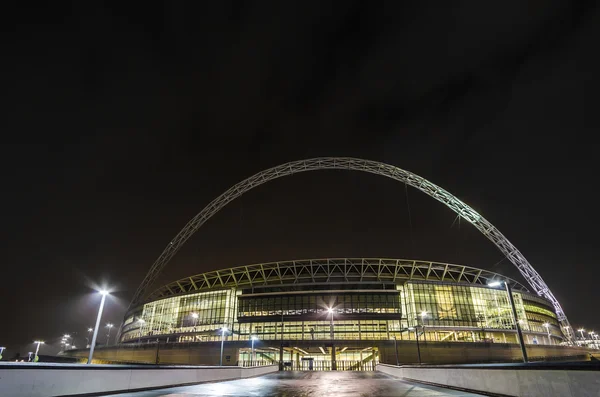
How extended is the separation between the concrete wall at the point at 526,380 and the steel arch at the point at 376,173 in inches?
1777

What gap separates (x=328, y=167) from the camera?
2288 inches

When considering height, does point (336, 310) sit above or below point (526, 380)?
above

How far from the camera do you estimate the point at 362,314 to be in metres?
73.4

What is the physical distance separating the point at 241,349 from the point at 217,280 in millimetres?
25802

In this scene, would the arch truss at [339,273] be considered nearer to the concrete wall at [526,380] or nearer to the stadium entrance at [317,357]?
the stadium entrance at [317,357]

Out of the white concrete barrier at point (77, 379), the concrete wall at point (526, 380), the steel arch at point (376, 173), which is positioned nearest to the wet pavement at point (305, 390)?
the white concrete barrier at point (77, 379)

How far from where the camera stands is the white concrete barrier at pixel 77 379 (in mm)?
7984

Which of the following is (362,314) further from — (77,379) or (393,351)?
(77,379)

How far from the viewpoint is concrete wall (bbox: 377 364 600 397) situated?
711 cm

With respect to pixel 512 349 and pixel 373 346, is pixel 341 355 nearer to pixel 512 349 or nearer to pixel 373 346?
pixel 373 346

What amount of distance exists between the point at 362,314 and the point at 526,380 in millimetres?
68098

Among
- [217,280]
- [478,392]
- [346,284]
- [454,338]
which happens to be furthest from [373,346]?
[478,392]

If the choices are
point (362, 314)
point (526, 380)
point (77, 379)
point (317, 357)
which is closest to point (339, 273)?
point (362, 314)

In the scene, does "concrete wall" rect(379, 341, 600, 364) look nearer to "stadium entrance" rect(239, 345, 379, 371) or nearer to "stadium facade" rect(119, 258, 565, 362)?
"stadium entrance" rect(239, 345, 379, 371)
